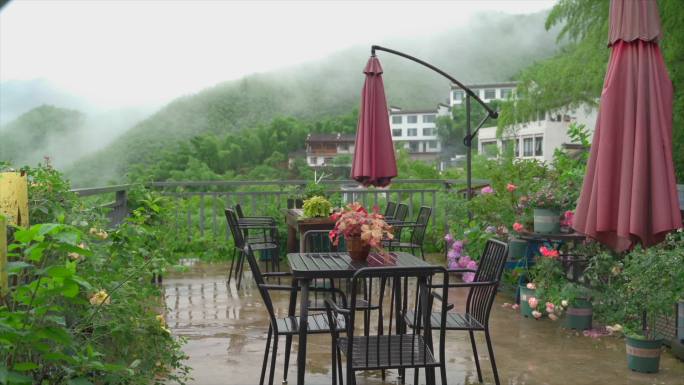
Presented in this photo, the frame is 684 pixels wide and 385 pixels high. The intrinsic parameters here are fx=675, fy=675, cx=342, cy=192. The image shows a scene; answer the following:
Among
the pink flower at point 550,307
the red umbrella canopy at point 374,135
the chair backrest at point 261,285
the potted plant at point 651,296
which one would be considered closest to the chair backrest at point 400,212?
the red umbrella canopy at point 374,135

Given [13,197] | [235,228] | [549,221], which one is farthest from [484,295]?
[235,228]

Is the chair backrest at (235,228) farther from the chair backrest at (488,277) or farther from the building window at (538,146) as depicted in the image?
the building window at (538,146)

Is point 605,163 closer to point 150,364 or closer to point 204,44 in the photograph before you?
point 150,364

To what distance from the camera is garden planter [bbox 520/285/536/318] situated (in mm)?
5121

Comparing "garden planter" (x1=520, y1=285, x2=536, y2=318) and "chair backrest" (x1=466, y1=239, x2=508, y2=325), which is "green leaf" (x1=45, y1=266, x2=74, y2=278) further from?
"garden planter" (x1=520, y1=285, x2=536, y2=318)

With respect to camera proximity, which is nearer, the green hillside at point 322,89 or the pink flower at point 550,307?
the pink flower at point 550,307

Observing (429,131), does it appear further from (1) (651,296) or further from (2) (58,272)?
(2) (58,272)

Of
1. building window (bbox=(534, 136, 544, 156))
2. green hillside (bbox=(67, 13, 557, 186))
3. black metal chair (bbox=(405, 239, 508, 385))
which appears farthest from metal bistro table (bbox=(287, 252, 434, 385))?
building window (bbox=(534, 136, 544, 156))

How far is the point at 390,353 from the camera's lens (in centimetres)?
281

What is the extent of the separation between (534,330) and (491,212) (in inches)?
67.1

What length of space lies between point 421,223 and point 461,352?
99.9 inches

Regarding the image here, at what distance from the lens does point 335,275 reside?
318 centimetres

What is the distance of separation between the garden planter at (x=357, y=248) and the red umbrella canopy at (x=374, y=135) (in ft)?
9.33

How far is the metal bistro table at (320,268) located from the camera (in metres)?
3.09
